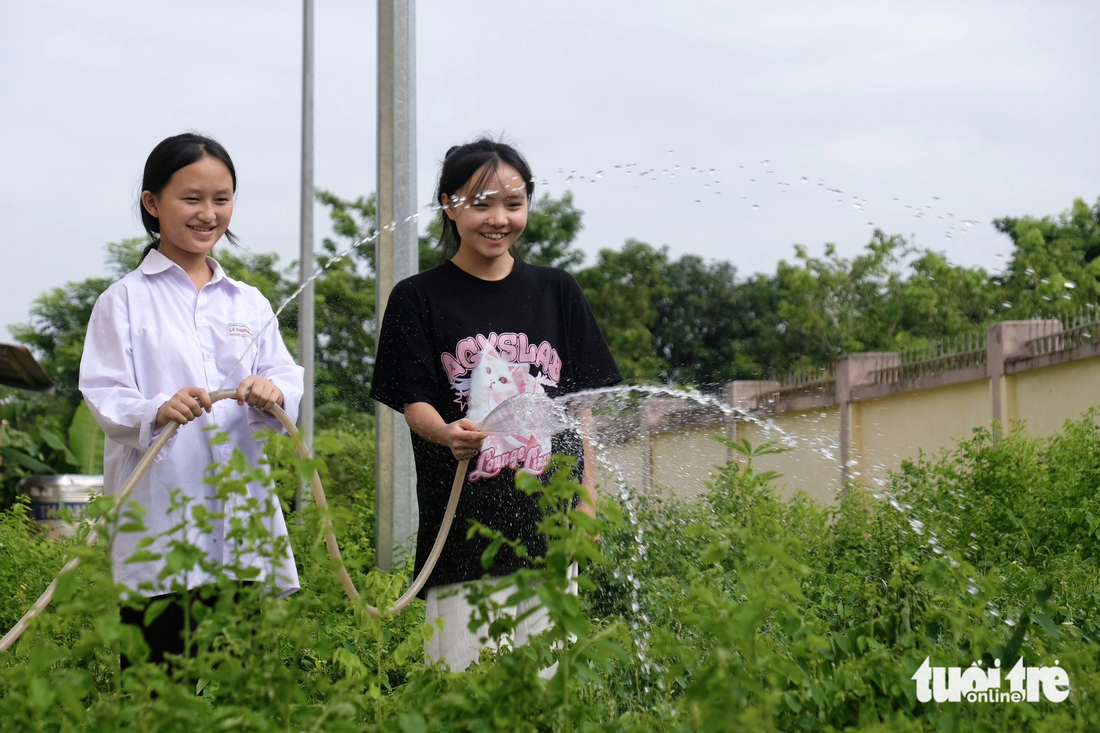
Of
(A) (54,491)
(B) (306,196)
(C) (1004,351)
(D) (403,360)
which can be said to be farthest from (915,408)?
(A) (54,491)

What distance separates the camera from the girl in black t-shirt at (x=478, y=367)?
10.0ft

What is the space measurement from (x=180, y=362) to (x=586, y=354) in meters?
1.09

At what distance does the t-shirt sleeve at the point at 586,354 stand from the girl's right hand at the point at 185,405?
0.99m

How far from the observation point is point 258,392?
2.85 meters

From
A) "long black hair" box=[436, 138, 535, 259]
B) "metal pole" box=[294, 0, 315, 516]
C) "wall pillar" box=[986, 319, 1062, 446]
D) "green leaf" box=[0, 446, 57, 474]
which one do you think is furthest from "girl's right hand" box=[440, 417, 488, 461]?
"green leaf" box=[0, 446, 57, 474]

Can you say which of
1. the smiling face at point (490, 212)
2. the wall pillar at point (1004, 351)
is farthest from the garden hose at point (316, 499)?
the wall pillar at point (1004, 351)

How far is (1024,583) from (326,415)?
11.5m

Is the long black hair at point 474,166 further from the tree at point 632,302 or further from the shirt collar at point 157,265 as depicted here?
the tree at point 632,302

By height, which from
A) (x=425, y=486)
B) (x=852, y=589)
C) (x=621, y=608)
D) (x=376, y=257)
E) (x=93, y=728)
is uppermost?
(x=376, y=257)

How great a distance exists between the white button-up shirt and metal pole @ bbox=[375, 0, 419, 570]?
2641 mm

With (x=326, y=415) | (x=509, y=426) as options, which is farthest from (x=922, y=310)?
(x=326, y=415)

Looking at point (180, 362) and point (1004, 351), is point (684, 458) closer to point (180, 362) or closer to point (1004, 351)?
point (180, 362)

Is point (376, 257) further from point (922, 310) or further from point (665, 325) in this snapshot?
point (922, 310)

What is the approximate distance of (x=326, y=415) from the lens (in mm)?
14297
